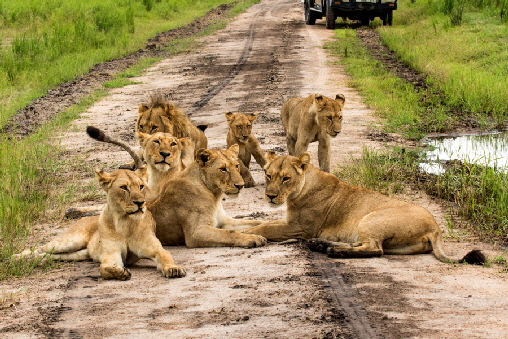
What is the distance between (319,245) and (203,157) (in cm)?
120

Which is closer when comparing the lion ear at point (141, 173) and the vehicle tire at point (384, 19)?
the lion ear at point (141, 173)

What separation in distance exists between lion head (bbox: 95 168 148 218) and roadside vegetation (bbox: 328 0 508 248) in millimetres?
2630

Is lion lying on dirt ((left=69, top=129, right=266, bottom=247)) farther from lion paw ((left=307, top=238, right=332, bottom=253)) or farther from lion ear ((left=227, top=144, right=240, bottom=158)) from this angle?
lion paw ((left=307, top=238, right=332, bottom=253))

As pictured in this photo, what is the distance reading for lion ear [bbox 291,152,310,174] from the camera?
6113 millimetres

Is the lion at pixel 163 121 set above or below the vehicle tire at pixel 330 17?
above

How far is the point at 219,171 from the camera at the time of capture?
6.17m

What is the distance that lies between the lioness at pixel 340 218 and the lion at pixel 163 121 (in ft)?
7.33

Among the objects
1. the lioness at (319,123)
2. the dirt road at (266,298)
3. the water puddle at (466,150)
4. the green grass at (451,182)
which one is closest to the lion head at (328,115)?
the lioness at (319,123)

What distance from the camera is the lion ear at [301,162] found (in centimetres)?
611

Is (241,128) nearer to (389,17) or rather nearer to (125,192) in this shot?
(125,192)

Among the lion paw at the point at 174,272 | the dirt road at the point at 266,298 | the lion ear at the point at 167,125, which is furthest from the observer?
the lion ear at the point at 167,125

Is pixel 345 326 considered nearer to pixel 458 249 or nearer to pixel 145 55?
pixel 458 249

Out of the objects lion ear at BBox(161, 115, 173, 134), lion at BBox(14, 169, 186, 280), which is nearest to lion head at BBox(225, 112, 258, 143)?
lion ear at BBox(161, 115, 173, 134)

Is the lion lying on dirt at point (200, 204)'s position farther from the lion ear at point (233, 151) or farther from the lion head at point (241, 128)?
the lion head at point (241, 128)
